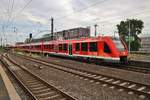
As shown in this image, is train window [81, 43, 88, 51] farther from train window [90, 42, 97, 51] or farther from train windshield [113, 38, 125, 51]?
train windshield [113, 38, 125, 51]

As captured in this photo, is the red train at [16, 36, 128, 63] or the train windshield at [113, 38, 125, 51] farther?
the train windshield at [113, 38, 125, 51]

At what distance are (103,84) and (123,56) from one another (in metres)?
8.96

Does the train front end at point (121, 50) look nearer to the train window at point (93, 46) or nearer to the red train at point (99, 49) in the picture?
the red train at point (99, 49)

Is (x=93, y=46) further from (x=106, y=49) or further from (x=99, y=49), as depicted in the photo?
(x=106, y=49)

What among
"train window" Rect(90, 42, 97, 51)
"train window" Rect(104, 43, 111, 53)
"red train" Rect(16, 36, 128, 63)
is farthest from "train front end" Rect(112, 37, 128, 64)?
"train window" Rect(90, 42, 97, 51)

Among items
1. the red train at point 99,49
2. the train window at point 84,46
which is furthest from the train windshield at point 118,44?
the train window at point 84,46

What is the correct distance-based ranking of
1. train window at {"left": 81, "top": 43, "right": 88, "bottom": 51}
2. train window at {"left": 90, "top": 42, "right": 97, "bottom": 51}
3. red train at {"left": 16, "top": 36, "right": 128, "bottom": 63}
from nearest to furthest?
red train at {"left": 16, "top": 36, "right": 128, "bottom": 63}, train window at {"left": 90, "top": 42, "right": 97, "bottom": 51}, train window at {"left": 81, "top": 43, "right": 88, "bottom": 51}

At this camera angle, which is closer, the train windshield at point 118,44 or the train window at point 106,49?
the train window at point 106,49

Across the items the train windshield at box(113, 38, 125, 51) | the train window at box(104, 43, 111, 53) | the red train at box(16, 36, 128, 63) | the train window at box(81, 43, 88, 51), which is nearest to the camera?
the red train at box(16, 36, 128, 63)

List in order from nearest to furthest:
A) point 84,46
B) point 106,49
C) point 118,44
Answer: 1. point 106,49
2. point 118,44
3. point 84,46

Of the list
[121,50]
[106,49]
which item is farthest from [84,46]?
[121,50]

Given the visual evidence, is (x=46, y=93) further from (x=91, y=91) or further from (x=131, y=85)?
(x=131, y=85)

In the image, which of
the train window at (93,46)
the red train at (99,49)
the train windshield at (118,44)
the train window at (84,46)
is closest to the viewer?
the red train at (99,49)

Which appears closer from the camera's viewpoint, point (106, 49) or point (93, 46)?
point (106, 49)
